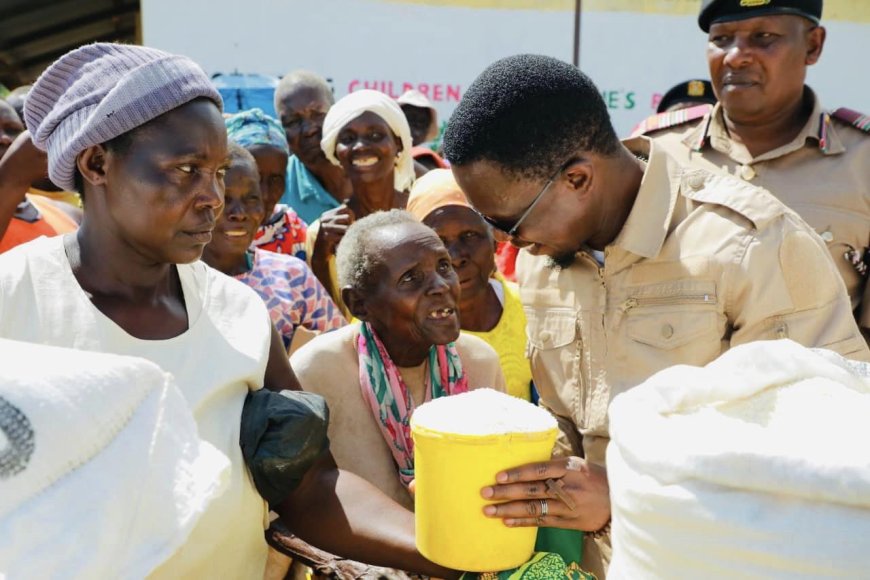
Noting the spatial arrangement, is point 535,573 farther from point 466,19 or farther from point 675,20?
point 675,20

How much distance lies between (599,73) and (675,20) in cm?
104

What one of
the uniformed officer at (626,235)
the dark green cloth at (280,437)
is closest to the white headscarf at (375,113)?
→ the uniformed officer at (626,235)

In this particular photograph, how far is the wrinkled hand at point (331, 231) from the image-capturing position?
13.9 ft

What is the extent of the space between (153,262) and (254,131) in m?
2.25

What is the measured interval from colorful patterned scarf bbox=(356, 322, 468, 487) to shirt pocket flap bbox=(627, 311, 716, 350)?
681 mm

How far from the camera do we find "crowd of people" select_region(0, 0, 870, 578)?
198 centimetres

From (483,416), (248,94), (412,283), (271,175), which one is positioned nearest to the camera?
(483,416)

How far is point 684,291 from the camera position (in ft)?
7.39

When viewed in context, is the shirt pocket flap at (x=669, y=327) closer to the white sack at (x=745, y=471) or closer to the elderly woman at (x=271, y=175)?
the white sack at (x=745, y=471)

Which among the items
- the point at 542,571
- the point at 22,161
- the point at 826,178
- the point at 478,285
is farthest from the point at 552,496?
the point at 22,161

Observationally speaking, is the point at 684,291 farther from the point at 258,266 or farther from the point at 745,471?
the point at 258,266

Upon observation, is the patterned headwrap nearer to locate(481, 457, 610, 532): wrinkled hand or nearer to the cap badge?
the cap badge

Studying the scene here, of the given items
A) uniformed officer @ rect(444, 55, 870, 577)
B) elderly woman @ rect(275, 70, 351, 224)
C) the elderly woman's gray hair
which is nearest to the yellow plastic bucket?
uniformed officer @ rect(444, 55, 870, 577)

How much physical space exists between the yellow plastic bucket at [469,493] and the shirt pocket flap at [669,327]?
0.64 meters
